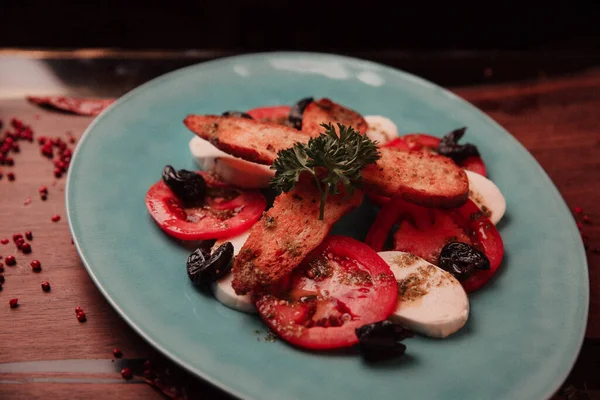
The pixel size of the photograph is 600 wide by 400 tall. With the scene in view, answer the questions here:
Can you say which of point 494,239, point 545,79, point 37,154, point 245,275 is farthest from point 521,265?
point 37,154

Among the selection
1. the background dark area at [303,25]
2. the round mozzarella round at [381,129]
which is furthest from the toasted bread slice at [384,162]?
the background dark area at [303,25]

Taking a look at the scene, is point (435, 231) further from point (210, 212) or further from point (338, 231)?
point (210, 212)

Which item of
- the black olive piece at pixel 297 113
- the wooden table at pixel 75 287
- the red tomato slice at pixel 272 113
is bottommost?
the wooden table at pixel 75 287

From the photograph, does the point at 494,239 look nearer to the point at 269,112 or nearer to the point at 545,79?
the point at 269,112

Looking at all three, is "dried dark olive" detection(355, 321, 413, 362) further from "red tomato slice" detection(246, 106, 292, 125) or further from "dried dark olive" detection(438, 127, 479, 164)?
"red tomato slice" detection(246, 106, 292, 125)

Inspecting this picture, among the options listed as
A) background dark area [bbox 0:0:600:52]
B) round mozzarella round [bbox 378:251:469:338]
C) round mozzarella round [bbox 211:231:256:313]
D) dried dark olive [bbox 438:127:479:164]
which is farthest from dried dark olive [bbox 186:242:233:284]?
background dark area [bbox 0:0:600:52]

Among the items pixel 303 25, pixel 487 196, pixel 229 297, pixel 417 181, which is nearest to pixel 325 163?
pixel 417 181

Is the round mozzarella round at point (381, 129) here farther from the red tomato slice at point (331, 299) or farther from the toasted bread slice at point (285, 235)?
the red tomato slice at point (331, 299)

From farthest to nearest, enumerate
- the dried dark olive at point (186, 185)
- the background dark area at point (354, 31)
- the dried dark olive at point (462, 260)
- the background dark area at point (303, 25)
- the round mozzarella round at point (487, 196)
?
the background dark area at point (303, 25)
the background dark area at point (354, 31)
the round mozzarella round at point (487, 196)
the dried dark olive at point (186, 185)
the dried dark olive at point (462, 260)
